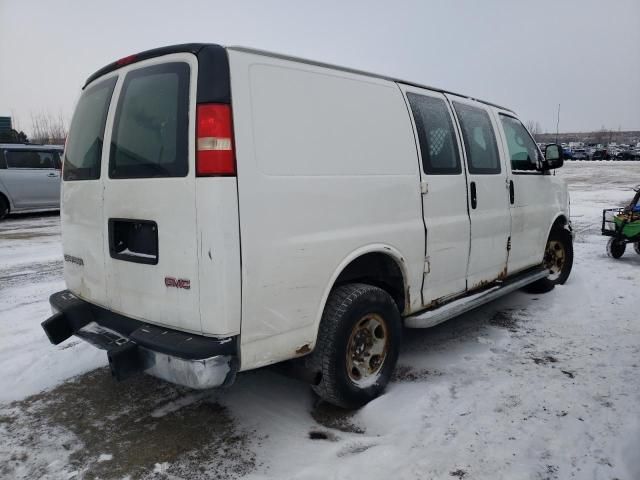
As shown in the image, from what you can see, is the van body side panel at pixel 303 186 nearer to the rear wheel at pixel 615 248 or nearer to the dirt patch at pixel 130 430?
the dirt patch at pixel 130 430

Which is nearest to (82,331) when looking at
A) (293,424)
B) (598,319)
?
(293,424)

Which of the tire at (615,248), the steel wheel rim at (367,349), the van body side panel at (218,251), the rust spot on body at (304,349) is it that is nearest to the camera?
the van body side panel at (218,251)

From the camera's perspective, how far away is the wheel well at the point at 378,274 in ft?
10.6

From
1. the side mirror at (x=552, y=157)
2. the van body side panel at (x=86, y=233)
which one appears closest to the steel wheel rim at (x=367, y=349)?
the van body side panel at (x=86, y=233)

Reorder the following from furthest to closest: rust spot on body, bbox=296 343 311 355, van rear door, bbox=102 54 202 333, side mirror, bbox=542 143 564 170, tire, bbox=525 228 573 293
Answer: tire, bbox=525 228 573 293
side mirror, bbox=542 143 564 170
rust spot on body, bbox=296 343 311 355
van rear door, bbox=102 54 202 333

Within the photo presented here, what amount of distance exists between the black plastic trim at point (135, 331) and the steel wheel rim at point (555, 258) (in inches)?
188

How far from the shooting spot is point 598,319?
194 inches

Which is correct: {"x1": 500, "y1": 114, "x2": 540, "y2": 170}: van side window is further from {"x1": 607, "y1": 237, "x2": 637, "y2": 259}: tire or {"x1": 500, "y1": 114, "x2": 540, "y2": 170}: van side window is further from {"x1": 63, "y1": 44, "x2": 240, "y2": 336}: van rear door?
{"x1": 63, "y1": 44, "x2": 240, "y2": 336}: van rear door

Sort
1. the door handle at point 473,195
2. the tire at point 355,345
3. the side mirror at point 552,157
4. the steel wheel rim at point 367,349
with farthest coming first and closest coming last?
1. the side mirror at point 552,157
2. the door handle at point 473,195
3. the steel wheel rim at point 367,349
4. the tire at point 355,345

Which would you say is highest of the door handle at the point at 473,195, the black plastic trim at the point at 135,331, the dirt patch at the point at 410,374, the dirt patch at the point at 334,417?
the door handle at the point at 473,195

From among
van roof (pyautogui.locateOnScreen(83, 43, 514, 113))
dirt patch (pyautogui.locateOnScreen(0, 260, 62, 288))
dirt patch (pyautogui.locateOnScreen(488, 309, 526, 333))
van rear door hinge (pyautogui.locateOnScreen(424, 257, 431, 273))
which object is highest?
van roof (pyautogui.locateOnScreen(83, 43, 514, 113))

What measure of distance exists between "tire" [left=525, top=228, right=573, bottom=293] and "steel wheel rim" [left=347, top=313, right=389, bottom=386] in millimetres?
3355

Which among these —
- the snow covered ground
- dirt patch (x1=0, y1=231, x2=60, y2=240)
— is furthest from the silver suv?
the snow covered ground

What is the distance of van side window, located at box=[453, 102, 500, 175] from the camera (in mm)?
4215
